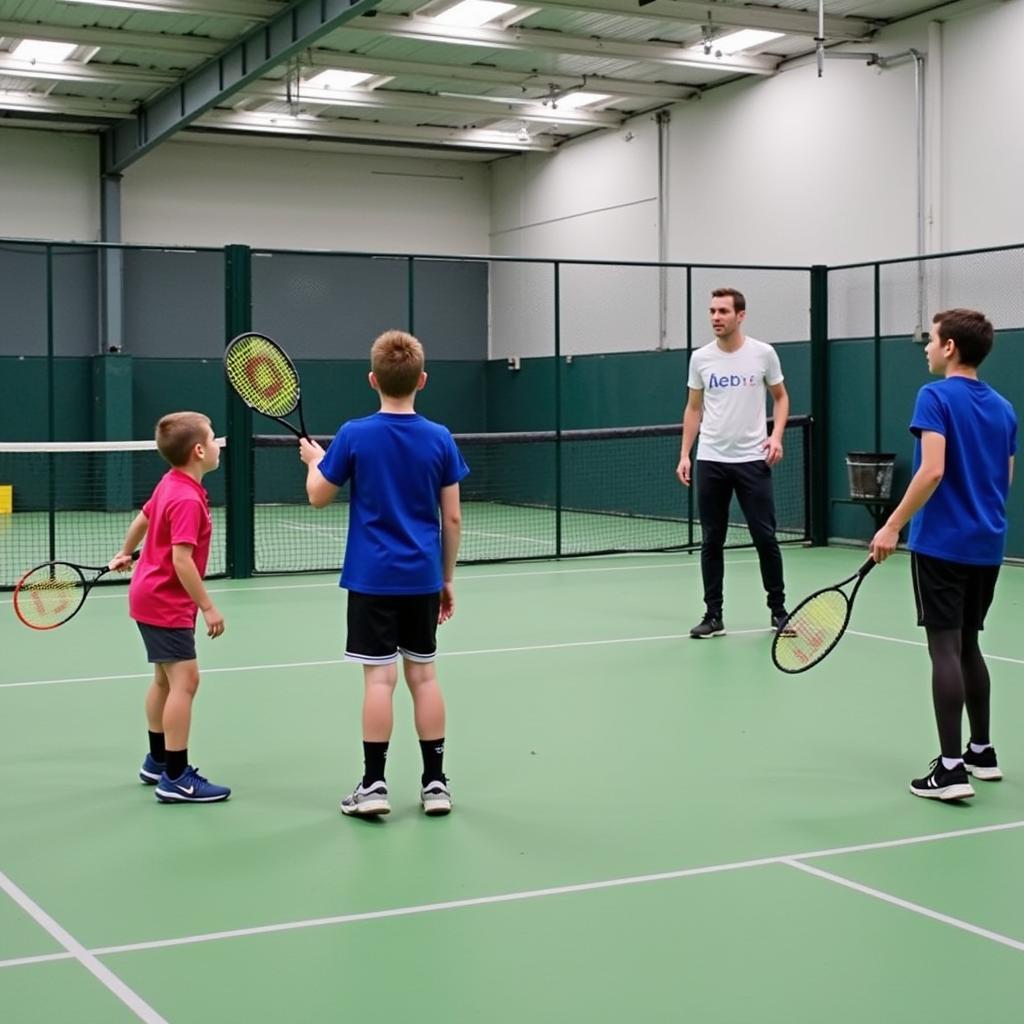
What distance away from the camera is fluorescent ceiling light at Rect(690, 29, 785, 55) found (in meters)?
15.4

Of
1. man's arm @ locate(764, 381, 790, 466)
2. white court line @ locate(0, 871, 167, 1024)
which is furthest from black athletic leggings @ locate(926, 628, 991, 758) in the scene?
man's arm @ locate(764, 381, 790, 466)

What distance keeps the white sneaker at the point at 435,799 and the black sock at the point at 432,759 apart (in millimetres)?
21

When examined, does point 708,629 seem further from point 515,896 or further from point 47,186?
point 47,186

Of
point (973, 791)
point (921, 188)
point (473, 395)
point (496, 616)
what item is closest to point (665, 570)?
point (496, 616)

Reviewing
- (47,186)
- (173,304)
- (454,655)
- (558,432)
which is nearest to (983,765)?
(454,655)

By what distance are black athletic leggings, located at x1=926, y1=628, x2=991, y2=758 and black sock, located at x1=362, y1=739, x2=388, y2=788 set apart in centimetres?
171

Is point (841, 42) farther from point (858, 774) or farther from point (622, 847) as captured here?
point (622, 847)

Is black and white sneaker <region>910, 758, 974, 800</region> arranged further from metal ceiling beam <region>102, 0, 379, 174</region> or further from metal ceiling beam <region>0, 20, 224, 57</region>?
metal ceiling beam <region>0, 20, 224, 57</region>

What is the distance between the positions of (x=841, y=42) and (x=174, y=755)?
1195 cm

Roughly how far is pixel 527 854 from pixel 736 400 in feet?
14.6

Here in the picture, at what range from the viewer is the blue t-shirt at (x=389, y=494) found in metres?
4.60

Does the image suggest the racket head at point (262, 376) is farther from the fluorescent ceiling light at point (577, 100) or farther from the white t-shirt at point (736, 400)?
the fluorescent ceiling light at point (577, 100)

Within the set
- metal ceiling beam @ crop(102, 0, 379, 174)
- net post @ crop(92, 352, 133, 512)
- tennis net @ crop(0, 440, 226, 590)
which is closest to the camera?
metal ceiling beam @ crop(102, 0, 379, 174)

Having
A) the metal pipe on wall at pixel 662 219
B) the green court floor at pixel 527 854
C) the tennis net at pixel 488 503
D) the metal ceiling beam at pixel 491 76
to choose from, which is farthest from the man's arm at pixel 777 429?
the metal pipe on wall at pixel 662 219
